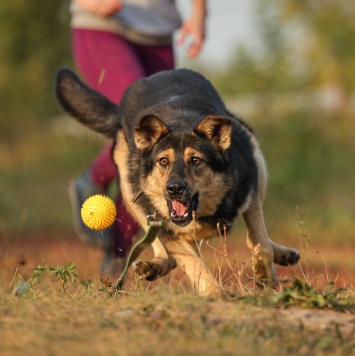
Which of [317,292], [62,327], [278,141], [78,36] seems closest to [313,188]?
[278,141]

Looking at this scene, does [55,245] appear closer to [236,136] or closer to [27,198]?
[27,198]

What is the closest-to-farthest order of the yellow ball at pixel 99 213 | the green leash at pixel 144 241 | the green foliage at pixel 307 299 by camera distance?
the green foliage at pixel 307 299
the green leash at pixel 144 241
the yellow ball at pixel 99 213

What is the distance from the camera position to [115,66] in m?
6.07

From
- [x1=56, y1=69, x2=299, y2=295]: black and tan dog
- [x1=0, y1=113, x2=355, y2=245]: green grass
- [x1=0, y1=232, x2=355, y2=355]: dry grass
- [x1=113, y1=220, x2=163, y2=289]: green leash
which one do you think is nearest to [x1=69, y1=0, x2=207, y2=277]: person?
[x1=56, y1=69, x2=299, y2=295]: black and tan dog

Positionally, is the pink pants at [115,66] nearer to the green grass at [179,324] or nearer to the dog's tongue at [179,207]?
the dog's tongue at [179,207]

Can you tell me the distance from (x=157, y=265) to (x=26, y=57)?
47.6 feet

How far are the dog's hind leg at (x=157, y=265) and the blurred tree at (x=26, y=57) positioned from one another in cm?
1356

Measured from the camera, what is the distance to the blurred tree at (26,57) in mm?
18453

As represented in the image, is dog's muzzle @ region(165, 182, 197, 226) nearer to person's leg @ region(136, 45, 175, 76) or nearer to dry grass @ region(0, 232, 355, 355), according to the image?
dry grass @ region(0, 232, 355, 355)

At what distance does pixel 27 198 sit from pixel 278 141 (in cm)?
389

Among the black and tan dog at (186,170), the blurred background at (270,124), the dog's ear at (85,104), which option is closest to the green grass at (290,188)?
the blurred background at (270,124)

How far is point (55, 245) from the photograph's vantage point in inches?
402

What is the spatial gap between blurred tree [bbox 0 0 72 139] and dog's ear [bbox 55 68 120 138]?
1264 cm

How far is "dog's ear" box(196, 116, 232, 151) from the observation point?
4.84 m
